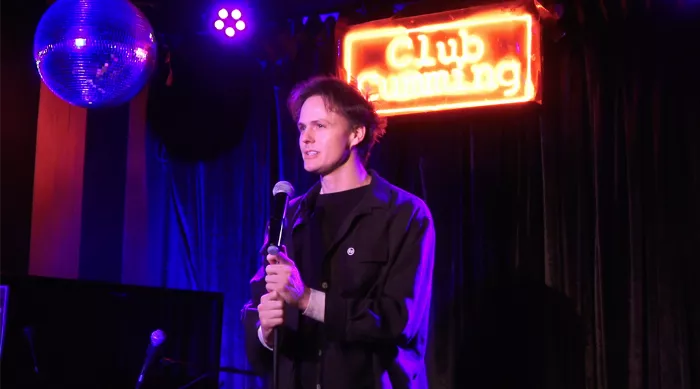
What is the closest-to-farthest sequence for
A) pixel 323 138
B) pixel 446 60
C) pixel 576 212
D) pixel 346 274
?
1. pixel 346 274
2. pixel 323 138
3. pixel 576 212
4. pixel 446 60

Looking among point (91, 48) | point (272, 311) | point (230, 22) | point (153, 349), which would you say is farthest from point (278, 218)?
point (230, 22)

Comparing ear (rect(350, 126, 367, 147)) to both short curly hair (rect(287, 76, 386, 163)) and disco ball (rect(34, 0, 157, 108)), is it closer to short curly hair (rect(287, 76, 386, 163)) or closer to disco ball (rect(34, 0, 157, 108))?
short curly hair (rect(287, 76, 386, 163))

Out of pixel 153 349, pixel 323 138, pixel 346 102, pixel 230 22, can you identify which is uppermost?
pixel 230 22

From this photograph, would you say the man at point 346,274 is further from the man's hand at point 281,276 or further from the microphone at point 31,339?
the microphone at point 31,339

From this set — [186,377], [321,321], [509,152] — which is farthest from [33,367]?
[509,152]

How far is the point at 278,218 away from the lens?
6.22 feet

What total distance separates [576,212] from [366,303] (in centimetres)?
174

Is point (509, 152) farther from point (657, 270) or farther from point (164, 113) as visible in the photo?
point (164, 113)

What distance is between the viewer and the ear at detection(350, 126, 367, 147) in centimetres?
239

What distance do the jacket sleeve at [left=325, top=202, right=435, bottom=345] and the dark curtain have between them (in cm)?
135

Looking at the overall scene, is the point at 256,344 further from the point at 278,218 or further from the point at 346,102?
the point at 346,102

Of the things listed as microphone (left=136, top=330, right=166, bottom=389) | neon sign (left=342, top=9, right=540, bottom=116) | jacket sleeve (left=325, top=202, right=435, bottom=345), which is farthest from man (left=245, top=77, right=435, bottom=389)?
neon sign (left=342, top=9, right=540, bottom=116)

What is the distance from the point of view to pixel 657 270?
317cm

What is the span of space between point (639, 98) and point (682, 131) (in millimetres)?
263
